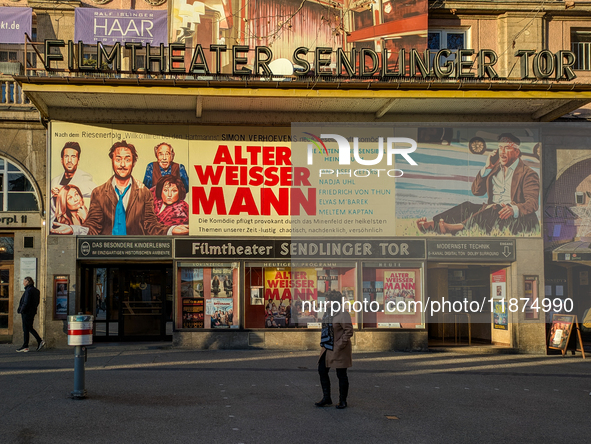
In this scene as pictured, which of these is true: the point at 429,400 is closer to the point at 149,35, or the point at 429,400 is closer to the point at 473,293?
the point at 473,293

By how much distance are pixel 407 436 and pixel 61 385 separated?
6048 mm

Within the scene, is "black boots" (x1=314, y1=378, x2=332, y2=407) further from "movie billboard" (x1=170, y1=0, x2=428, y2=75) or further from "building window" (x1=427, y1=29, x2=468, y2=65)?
"building window" (x1=427, y1=29, x2=468, y2=65)

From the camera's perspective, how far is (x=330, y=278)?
679 inches

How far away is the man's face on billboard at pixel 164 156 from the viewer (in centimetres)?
1681

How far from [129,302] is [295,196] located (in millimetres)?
5639

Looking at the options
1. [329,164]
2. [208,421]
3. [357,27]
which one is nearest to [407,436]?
[208,421]

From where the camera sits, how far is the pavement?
25.4 ft

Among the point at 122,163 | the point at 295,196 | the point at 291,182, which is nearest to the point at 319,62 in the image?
the point at 291,182

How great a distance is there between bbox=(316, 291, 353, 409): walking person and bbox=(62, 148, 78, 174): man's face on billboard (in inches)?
382

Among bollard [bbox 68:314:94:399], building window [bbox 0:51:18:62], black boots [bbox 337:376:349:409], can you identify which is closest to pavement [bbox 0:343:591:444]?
black boots [bbox 337:376:349:409]

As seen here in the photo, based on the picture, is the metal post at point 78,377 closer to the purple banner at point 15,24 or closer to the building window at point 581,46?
the purple banner at point 15,24

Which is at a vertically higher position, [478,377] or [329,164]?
[329,164]

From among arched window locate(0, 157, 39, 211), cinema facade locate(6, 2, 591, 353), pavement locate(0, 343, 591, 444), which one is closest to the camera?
pavement locate(0, 343, 591, 444)

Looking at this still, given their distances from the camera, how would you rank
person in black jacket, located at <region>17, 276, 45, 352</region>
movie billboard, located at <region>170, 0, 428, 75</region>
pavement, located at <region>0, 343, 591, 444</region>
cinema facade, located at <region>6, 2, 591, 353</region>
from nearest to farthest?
pavement, located at <region>0, 343, 591, 444</region>, person in black jacket, located at <region>17, 276, 45, 352</region>, cinema facade, located at <region>6, 2, 591, 353</region>, movie billboard, located at <region>170, 0, 428, 75</region>
